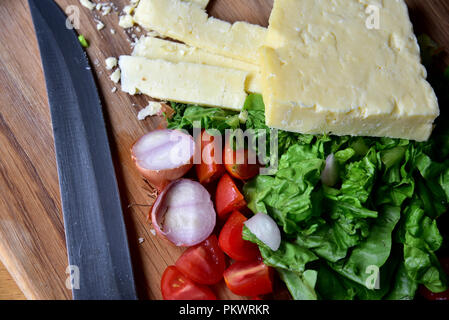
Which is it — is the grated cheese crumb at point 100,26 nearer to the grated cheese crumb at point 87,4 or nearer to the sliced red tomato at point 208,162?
the grated cheese crumb at point 87,4

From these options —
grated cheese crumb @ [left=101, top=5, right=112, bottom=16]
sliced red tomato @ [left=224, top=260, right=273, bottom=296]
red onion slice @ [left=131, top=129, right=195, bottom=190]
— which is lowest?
sliced red tomato @ [left=224, top=260, right=273, bottom=296]

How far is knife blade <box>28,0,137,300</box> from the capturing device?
2.22 metres

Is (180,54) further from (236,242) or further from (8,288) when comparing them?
(8,288)

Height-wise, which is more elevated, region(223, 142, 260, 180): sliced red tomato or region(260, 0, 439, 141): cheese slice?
region(260, 0, 439, 141): cheese slice

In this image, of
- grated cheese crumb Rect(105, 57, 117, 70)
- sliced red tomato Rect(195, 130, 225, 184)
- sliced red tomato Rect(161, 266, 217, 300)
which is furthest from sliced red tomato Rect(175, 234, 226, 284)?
grated cheese crumb Rect(105, 57, 117, 70)

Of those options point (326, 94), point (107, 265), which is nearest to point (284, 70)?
point (326, 94)

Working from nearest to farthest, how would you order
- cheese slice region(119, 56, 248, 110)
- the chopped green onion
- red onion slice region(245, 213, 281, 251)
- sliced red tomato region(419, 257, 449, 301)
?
red onion slice region(245, 213, 281, 251)
sliced red tomato region(419, 257, 449, 301)
cheese slice region(119, 56, 248, 110)
the chopped green onion

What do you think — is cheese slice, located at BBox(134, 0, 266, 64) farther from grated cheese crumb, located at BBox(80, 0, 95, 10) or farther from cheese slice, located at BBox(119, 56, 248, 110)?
grated cheese crumb, located at BBox(80, 0, 95, 10)

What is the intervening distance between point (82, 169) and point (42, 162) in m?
0.28

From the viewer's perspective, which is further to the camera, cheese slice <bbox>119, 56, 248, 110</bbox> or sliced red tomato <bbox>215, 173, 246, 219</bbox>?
cheese slice <bbox>119, 56, 248, 110</bbox>

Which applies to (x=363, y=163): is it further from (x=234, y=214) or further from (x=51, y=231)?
(x=51, y=231)

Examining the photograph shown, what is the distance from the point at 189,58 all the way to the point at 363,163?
1140 mm

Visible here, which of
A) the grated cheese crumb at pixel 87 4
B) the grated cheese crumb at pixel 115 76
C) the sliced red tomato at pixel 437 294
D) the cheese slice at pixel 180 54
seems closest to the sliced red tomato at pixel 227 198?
the cheese slice at pixel 180 54

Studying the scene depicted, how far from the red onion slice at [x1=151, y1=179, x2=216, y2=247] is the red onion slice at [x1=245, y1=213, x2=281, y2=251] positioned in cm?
24
